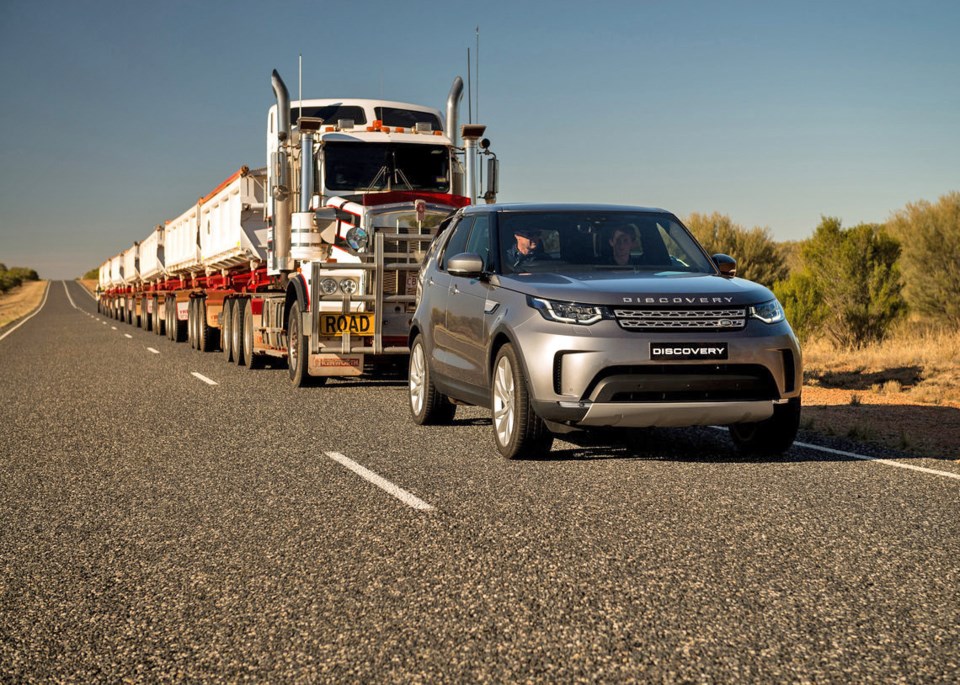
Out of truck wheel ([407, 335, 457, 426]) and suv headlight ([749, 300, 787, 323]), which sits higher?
suv headlight ([749, 300, 787, 323])

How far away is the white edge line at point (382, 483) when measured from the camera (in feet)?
21.2

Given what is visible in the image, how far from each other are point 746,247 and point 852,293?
10.9m

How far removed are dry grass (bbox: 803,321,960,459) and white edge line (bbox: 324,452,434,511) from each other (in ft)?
14.0

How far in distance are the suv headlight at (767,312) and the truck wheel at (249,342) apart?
35.4ft

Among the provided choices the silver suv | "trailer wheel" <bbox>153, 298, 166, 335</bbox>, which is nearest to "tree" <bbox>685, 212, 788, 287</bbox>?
"trailer wheel" <bbox>153, 298, 166, 335</bbox>

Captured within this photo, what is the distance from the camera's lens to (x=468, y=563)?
509 centimetres

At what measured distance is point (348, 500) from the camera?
6.62 m

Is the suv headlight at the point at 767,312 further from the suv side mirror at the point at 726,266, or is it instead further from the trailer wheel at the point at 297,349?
the trailer wheel at the point at 297,349

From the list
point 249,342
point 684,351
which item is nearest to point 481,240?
point 684,351

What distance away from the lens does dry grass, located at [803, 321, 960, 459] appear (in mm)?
9948

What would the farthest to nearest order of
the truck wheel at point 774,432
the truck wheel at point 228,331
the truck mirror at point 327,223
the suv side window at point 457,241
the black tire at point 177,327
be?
the black tire at point 177,327 < the truck wheel at point 228,331 < the truck mirror at point 327,223 < the suv side window at point 457,241 < the truck wheel at point 774,432

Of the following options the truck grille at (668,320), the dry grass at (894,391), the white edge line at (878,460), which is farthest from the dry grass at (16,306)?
the truck grille at (668,320)

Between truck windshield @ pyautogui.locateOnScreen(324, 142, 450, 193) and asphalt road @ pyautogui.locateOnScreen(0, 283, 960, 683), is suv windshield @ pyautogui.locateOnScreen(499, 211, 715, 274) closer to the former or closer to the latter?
asphalt road @ pyautogui.locateOnScreen(0, 283, 960, 683)

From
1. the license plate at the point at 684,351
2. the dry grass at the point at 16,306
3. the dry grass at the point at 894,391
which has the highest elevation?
the license plate at the point at 684,351
